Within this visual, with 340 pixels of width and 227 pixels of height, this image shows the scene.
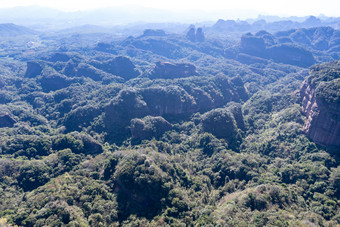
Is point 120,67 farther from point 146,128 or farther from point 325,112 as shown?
point 325,112

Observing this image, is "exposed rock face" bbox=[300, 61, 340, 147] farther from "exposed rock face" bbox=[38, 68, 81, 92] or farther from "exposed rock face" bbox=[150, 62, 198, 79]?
"exposed rock face" bbox=[38, 68, 81, 92]

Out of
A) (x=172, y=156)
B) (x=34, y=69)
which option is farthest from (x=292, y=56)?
(x=34, y=69)

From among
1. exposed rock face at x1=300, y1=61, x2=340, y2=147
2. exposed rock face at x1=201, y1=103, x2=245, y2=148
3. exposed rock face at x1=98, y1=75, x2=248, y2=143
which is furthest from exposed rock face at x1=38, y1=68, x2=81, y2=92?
exposed rock face at x1=300, y1=61, x2=340, y2=147

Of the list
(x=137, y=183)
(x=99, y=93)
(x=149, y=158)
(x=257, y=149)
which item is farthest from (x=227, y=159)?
(x=99, y=93)

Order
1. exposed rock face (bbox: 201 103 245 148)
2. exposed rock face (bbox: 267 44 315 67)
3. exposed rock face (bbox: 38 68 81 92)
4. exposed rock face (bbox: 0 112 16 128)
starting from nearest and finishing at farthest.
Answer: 1. exposed rock face (bbox: 201 103 245 148)
2. exposed rock face (bbox: 0 112 16 128)
3. exposed rock face (bbox: 38 68 81 92)
4. exposed rock face (bbox: 267 44 315 67)

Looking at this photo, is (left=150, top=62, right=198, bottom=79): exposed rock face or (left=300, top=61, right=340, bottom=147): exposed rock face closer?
(left=300, top=61, right=340, bottom=147): exposed rock face
